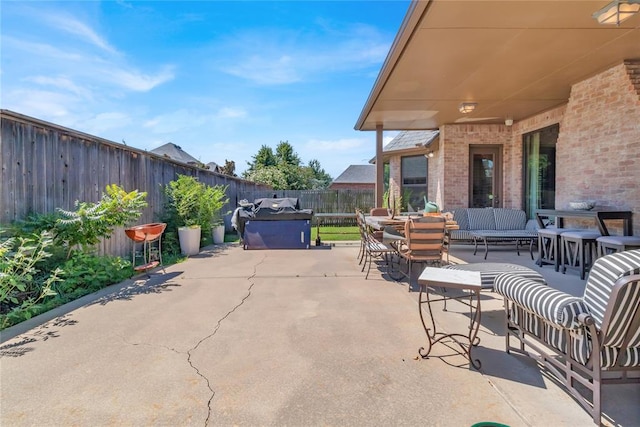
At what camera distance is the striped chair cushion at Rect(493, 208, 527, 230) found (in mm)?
7645

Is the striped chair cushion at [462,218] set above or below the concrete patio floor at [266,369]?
above

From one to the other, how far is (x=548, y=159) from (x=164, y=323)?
26.8 feet

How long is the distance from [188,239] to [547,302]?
6.70m

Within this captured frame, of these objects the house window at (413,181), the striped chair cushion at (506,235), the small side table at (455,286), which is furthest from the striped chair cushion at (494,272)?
the house window at (413,181)

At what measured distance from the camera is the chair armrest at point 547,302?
1.81m

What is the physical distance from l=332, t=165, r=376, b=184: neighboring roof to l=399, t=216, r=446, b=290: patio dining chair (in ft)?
91.8

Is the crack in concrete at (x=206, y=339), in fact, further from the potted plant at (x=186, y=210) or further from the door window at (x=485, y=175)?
the door window at (x=485, y=175)

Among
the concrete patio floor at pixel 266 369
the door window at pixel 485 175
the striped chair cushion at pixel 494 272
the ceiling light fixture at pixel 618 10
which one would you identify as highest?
the ceiling light fixture at pixel 618 10

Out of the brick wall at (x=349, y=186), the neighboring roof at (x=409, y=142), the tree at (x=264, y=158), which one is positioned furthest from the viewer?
the tree at (x=264, y=158)

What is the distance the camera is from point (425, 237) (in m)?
4.49

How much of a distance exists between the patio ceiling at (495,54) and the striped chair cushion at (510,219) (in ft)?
7.55

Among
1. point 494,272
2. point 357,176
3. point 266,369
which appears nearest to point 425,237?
point 494,272

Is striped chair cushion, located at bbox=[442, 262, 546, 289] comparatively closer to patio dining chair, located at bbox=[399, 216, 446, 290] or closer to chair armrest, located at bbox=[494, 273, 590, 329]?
chair armrest, located at bbox=[494, 273, 590, 329]

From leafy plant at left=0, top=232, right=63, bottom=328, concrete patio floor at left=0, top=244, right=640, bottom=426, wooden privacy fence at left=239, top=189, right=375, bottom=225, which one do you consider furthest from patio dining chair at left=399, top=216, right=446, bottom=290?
wooden privacy fence at left=239, top=189, right=375, bottom=225
